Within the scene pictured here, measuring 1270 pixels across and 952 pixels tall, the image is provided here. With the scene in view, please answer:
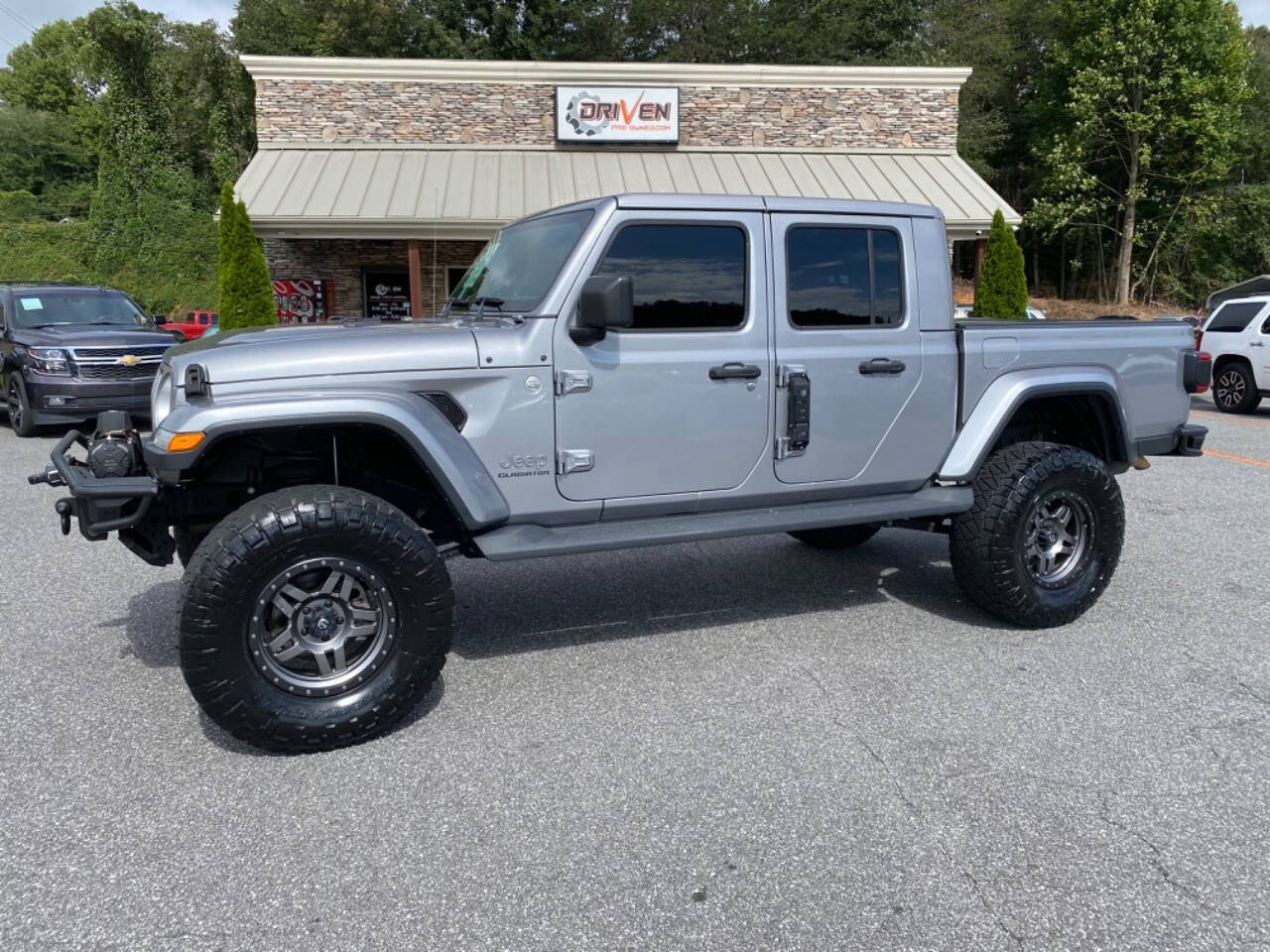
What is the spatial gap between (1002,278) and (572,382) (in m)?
14.8

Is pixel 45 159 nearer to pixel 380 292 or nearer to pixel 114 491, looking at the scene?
pixel 380 292

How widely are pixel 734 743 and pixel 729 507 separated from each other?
1.13 m

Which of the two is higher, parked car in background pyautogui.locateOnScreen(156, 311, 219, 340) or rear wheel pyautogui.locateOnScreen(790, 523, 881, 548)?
parked car in background pyautogui.locateOnScreen(156, 311, 219, 340)

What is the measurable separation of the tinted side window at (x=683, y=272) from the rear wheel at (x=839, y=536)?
7.62ft

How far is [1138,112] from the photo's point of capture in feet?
110

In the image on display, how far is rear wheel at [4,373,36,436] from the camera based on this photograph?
1151cm

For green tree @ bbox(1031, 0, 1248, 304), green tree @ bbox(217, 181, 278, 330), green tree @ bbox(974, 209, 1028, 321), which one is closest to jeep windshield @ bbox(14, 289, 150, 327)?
green tree @ bbox(217, 181, 278, 330)

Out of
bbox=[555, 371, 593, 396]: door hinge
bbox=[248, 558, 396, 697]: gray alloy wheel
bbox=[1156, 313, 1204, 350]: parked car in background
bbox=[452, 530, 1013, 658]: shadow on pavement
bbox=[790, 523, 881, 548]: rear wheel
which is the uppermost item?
bbox=[1156, 313, 1204, 350]: parked car in background

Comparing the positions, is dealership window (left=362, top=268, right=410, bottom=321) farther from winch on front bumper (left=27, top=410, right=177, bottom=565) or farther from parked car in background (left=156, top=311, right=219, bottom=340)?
winch on front bumper (left=27, top=410, right=177, bottom=565)

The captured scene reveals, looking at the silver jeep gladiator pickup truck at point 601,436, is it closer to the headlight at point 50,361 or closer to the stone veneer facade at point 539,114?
Result: the headlight at point 50,361

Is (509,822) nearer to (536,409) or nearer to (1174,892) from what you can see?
(536,409)

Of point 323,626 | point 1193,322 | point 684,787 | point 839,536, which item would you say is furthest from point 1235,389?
point 323,626

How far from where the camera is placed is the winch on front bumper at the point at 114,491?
3.60 meters

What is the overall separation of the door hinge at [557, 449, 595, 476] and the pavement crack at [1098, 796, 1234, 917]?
225 cm
